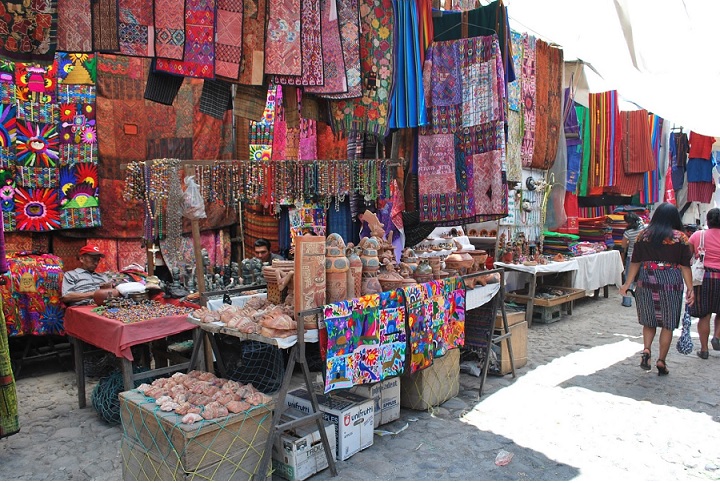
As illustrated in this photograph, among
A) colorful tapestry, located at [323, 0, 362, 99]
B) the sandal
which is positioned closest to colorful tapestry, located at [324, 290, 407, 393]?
colorful tapestry, located at [323, 0, 362, 99]

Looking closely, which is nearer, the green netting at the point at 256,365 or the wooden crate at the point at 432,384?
the green netting at the point at 256,365

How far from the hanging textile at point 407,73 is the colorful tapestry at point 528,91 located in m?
3.21

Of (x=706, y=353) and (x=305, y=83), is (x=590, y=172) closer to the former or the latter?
(x=706, y=353)

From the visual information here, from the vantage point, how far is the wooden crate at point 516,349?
16.5ft

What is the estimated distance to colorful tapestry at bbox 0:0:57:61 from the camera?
2615 mm

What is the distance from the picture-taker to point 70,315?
4.41 m

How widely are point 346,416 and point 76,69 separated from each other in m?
5.13

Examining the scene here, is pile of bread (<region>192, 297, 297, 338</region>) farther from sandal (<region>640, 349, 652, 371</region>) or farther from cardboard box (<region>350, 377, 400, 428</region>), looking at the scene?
sandal (<region>640, 349, 652, 371</region>)

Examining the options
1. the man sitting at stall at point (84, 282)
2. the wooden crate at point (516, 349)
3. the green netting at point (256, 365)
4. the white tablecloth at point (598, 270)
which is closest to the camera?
the green netting at point (256, 365)

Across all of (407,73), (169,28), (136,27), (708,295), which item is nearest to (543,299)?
(708,295)

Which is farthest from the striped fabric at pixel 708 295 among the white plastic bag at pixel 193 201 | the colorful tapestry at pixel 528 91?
the white plastic bag at pixel 193 201

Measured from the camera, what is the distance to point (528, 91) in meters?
7.01

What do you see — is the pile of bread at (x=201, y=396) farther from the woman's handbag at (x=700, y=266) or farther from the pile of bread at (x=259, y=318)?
the woman's handbag at (x=700, y=266)

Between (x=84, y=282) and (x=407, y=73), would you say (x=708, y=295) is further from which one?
(x=84, y=282)
